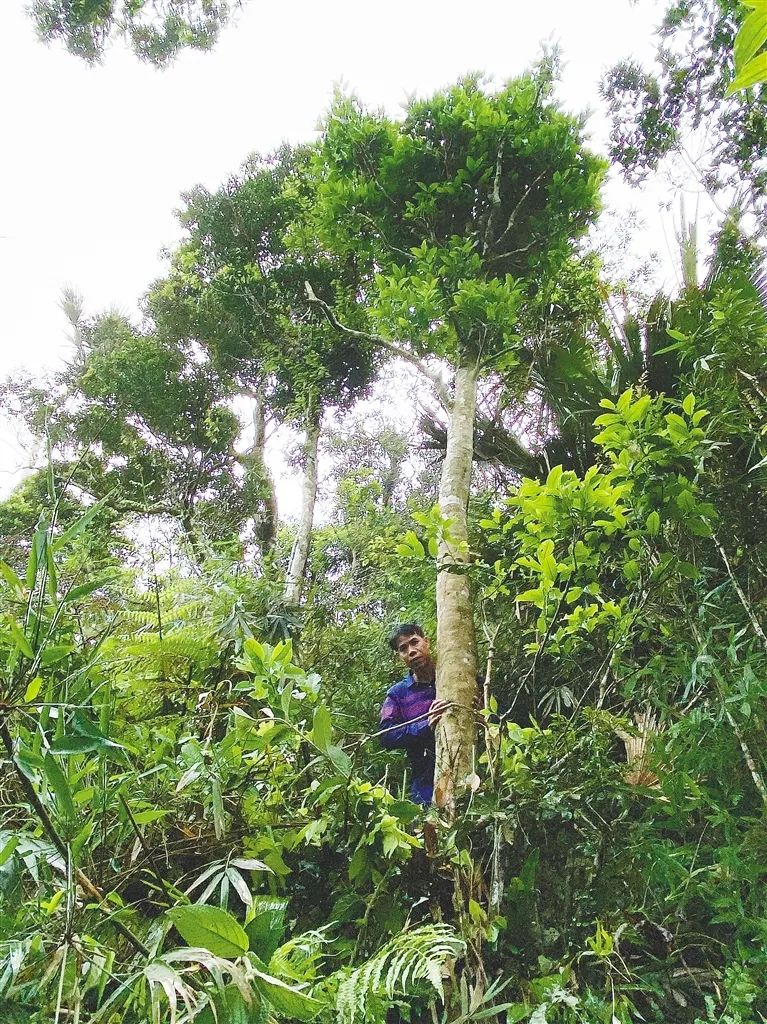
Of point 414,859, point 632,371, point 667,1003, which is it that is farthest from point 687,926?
point 632,371

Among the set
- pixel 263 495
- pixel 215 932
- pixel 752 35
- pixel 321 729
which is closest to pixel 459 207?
pixel 321 729

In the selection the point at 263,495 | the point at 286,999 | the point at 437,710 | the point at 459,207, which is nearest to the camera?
the point at 286,999

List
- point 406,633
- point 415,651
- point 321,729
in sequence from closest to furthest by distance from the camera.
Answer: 1. point 321,729
2. point 415,651
3. point 406,633

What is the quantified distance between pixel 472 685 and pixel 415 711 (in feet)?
2.24

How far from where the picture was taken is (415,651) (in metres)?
3.39

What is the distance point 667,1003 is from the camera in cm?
167

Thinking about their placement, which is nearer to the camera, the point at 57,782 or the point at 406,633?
the point at 57,782

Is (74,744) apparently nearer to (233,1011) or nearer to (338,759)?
(233,1011)

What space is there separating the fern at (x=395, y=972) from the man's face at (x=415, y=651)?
6.49 ft

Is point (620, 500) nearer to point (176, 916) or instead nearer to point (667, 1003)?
point (667, 1003)

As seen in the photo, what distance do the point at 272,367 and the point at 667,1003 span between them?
7.38 metres

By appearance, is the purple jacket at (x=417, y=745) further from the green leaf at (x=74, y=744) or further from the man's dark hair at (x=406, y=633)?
the green leaf at (x=74, y=744)

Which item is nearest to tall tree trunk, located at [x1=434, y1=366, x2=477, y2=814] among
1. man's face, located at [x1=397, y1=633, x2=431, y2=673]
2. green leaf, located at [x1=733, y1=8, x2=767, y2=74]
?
man's face, located at [x1=397, y1=633, x2=431, y2=673]

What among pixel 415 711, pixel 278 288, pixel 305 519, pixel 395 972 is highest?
pixel 278 288
